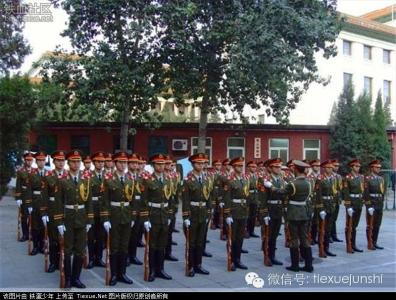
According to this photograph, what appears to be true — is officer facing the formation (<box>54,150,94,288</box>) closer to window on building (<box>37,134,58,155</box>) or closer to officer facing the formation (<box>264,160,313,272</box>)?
officer facing the formation (<box>264,160,313,272</box>)

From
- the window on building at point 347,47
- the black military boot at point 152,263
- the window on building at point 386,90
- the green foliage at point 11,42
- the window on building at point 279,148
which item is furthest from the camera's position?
the window on building at point 386,90

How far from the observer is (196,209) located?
7211mm

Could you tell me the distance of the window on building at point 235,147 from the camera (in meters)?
20.6

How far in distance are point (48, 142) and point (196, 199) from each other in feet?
44.0

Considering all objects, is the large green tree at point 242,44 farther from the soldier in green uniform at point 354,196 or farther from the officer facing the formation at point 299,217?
the officer facing the formation at point 299,217

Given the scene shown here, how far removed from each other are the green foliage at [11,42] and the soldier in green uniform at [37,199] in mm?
6095

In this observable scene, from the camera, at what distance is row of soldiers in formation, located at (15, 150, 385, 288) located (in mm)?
6566

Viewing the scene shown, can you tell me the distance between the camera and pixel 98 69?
14625 mm

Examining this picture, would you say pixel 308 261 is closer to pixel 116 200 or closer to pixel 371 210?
pixel 371 210

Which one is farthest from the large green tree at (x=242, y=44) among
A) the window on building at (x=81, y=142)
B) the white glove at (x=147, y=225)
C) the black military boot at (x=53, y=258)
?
the black military boot at (x=53, y=258)

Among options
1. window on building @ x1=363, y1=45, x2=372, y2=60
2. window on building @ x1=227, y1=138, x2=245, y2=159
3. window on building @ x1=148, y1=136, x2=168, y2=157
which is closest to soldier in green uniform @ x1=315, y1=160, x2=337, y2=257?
window on building @ x1=148, y1=136, x2=168, y2=157

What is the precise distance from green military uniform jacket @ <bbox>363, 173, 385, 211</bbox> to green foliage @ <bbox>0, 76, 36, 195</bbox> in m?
9.66

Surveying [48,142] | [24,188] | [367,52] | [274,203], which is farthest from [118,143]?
[367,52]

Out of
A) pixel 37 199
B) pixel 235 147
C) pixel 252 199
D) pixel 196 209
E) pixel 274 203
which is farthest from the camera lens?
pixel 235 147
